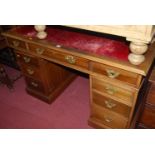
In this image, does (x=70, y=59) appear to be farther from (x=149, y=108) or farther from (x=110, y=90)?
(x=149, y=108)

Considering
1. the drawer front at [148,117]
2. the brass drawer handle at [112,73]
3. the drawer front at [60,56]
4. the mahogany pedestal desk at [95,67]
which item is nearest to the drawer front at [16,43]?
the mahogany pedestal desk at [95,67]

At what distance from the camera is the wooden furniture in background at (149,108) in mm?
1442

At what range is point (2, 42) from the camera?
2654 mm

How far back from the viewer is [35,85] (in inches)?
92.5

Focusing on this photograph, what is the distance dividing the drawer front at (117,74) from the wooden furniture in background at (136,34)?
4.4 inches

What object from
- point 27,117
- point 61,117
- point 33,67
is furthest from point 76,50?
point 27,117

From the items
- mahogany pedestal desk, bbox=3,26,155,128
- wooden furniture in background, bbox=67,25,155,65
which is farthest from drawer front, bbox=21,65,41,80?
wooden furniture in background, bbox=67,25,155,65

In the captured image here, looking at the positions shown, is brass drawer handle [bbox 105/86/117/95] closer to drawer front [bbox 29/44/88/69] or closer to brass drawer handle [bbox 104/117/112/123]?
drawer front [bbox 29/44/88/69]

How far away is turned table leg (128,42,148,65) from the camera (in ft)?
3.69
